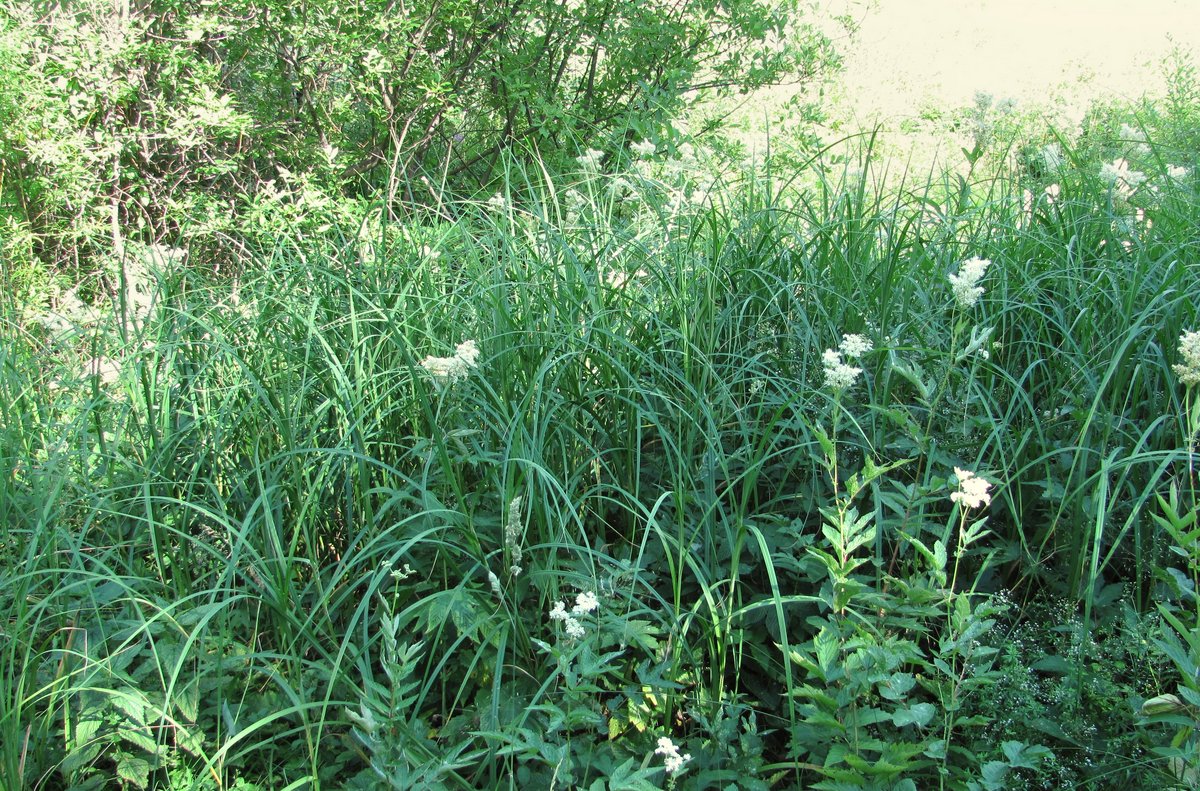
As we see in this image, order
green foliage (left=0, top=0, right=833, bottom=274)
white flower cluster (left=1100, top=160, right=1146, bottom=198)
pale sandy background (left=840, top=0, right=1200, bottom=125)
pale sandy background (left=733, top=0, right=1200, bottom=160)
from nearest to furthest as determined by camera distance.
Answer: white flower cluster (left=1100, top=160, right=1146, bottom=198)
green foliage (left=0, top=0, right=833, bottom=274)
pale sandy background (left=733, top=0, right=1200, bottom=160)
pale sandy background (left=840, top=0, right=1200, bottom=125)

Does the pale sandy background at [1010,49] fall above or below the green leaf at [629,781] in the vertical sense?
above

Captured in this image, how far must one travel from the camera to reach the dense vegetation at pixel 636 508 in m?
1.78

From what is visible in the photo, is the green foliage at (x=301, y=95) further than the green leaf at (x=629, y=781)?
Yes

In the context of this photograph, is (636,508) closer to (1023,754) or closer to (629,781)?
(629,781)

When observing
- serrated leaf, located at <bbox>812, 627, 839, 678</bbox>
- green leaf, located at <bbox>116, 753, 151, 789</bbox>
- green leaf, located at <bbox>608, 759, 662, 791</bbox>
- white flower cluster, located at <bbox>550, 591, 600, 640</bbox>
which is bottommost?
green leaf, located at <bbox>116, 753, 151, 789</bbox>

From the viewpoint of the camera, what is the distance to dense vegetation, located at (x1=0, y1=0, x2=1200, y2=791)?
5.83 feet

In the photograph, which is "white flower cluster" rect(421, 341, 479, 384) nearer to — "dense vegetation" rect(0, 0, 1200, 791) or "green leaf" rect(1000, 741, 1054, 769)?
"dense vegetation" rect(0, 0, 1200, 791)

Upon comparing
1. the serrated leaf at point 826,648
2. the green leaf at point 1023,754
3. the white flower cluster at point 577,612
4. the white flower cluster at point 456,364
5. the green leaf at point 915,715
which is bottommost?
the green leaf at point 1023,754

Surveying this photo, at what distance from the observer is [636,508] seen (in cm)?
233

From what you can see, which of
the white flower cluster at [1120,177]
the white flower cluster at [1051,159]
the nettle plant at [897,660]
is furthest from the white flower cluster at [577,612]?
the white flower cluster at [1051,159]

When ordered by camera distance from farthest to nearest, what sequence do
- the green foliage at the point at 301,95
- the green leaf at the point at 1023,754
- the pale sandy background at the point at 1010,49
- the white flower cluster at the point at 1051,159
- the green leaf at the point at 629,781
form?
the pale sandy background at the point at 1010,49 < the green foliage at the point at 301,95 < the white flower cluster at the point at 1051,159 < the green leaf at the point at 1023,754 < the green leaf at the point at 629,781

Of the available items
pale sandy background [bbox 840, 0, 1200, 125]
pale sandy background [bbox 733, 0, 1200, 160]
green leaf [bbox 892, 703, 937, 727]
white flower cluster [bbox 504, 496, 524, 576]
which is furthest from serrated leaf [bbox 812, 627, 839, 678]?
pale sandy background [bbox 840, 0, 1200, 125]

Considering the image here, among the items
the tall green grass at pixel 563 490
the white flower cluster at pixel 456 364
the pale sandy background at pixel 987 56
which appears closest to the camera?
the tall green grass at pixel 563 490

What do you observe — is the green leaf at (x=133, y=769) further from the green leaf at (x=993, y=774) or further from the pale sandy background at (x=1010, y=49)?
the pale sandy background at (x=1010, y=49)
